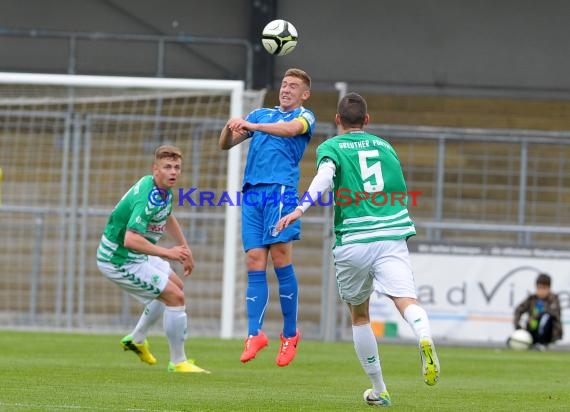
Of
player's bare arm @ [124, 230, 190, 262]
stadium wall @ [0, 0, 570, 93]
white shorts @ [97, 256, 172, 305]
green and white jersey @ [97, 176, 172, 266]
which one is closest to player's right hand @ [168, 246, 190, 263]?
player's bare arm @ [124, 230, 190, 262]

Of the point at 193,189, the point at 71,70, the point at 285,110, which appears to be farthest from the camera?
the point at 71,70

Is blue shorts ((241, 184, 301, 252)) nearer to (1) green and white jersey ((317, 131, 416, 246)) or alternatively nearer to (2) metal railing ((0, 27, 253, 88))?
(1) green and white jersey ((317, 131, 416, 246))

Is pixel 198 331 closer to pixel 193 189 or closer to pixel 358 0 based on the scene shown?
pixel 193 189

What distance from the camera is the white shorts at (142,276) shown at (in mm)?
10461

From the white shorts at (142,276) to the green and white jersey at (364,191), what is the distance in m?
2.82

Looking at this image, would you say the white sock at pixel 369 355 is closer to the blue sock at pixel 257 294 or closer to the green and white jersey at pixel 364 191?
the green and white jersey at pixel 364 191

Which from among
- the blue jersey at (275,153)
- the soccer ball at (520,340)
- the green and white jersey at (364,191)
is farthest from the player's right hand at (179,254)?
the soccer ball at (520,340)

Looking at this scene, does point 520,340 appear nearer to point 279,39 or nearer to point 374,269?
point 279,39

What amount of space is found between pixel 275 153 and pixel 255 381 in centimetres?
177

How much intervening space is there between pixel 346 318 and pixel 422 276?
1.49 meters

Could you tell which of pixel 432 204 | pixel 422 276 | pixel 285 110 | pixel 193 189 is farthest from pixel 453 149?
pixel 285 110

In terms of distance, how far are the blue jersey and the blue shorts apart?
0.22 feet

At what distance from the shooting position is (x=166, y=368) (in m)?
10.7

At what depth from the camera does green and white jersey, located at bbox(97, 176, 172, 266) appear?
33.2ft
